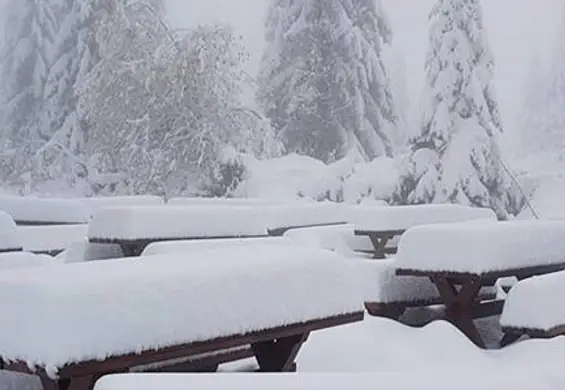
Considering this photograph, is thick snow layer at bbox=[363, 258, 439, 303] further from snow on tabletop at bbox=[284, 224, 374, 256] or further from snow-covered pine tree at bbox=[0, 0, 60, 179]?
snow-covered pine tree at bbox=[0, 0, 60, 179]

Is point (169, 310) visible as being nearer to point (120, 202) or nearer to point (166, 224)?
point (166, 224)

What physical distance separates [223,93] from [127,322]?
759 inches

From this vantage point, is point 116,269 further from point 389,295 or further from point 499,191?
point 499,191

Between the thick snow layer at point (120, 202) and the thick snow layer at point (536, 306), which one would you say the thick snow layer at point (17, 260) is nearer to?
the thick snow layer at point (536, 306)

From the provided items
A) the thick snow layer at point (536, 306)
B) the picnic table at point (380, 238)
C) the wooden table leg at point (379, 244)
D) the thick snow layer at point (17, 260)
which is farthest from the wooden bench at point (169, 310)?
the wooden table leg at point (379, 244)

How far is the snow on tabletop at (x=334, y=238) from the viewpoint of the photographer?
1166 centimetres

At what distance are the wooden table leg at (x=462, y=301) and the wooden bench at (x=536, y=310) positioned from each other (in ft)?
2.17

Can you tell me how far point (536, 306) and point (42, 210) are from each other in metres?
10.8

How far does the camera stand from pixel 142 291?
400 centimetres

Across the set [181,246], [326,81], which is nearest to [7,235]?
[181,246]

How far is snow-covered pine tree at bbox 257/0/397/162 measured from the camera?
26016mm

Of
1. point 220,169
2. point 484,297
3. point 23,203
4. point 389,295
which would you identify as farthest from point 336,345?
point 220,169

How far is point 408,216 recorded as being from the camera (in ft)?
40.5

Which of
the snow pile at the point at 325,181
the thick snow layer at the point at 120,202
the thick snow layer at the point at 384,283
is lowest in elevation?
the snow pile at the point at 325,181
